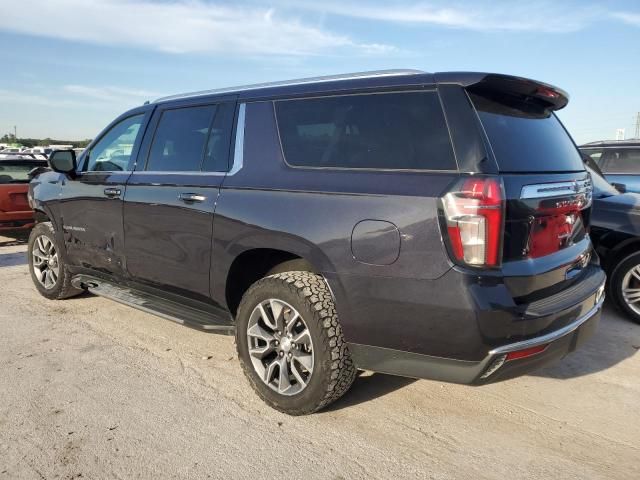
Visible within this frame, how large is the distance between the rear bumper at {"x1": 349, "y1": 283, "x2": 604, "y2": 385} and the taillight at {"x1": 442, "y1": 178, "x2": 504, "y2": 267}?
1.47 ft

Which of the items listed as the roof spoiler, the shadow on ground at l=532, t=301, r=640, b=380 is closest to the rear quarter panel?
the roof spoiler

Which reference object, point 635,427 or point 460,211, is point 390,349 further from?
point 635,427

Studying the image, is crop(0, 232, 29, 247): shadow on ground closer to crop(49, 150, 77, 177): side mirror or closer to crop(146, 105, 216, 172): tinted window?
crop(49, 150, 77, 177): side mirror

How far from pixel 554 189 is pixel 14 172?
8.81m

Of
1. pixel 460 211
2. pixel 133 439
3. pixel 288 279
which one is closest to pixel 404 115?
pixel 460 211

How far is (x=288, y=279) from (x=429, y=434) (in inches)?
45.5

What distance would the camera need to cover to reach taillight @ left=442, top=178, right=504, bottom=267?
232 cm

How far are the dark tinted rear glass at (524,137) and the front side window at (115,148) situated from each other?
2.92 meters

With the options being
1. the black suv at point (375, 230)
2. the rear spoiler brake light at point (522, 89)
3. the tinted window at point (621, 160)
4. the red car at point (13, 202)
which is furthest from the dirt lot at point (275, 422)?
the red car at point (13, 202)

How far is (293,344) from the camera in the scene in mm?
2967

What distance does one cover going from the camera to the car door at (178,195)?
3432 mm

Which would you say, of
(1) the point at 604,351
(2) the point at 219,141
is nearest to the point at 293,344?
(2) the point at 219,141

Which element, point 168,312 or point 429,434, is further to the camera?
point 168,312

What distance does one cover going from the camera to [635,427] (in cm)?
294
